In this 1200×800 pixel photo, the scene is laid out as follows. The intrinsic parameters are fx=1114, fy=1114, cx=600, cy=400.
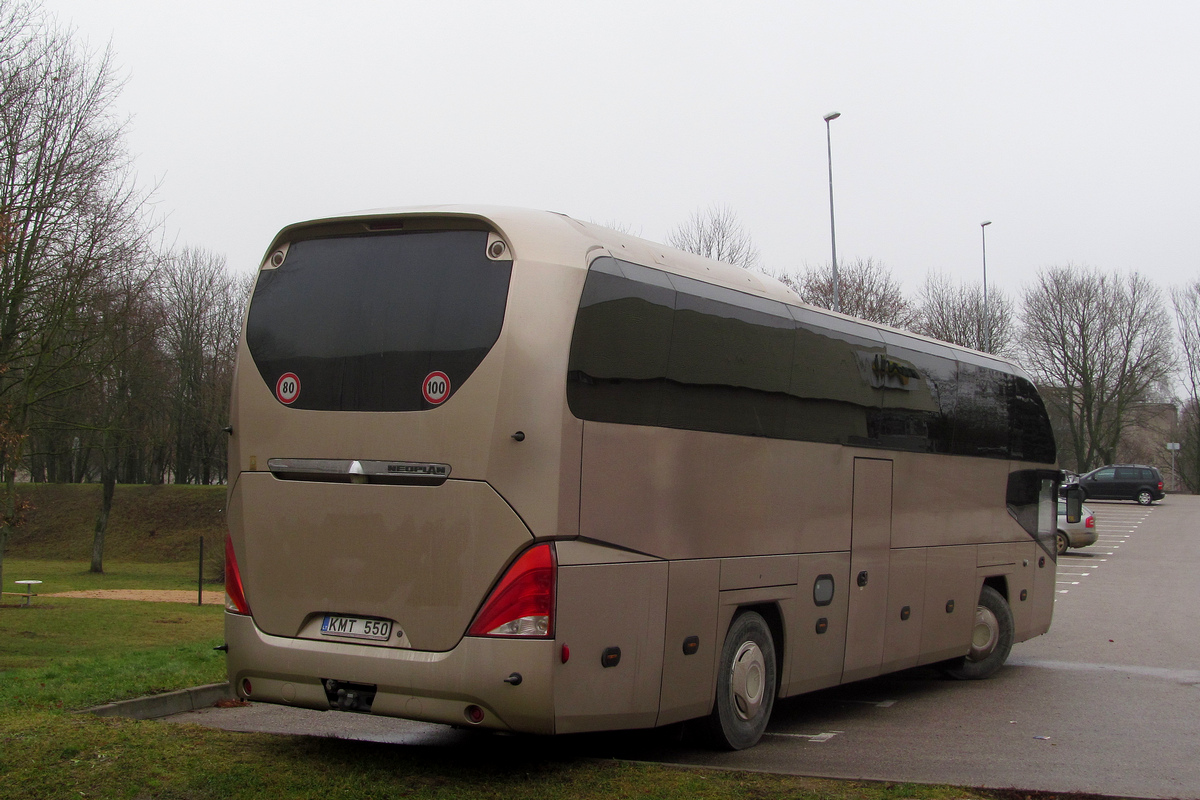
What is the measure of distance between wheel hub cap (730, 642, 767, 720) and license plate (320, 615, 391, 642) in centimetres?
264

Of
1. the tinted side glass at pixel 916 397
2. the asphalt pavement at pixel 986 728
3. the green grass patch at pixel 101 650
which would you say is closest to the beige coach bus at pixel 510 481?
the asphalt pavement at pixel 986 728

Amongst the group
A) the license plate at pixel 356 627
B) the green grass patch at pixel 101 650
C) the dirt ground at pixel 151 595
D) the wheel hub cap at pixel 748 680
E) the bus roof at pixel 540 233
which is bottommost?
the dirt ground at pixel 151 595

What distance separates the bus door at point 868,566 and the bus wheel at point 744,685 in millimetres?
1381

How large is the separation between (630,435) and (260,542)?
234 cm

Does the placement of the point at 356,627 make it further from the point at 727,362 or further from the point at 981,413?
the point at 981,413

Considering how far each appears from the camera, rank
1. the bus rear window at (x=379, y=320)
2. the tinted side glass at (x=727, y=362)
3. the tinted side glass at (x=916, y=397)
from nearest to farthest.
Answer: the bus rear window at (x=379, y=320) → the tinted side glass at (x=727, y=362) → the tinted side glass at (x=916, y=397)

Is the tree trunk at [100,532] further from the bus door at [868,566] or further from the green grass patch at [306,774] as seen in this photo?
the green grass patch at [306,774]

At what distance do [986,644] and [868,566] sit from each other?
331cm

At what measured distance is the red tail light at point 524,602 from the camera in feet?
19.7

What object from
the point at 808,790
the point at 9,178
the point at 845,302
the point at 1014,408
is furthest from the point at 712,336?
the point at 845,302

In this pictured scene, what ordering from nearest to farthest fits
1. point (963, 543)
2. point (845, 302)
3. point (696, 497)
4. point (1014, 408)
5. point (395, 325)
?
point (395, 325) → point (696, 497) → point (963, 543) → point (1014, 408) → point (845, 302)

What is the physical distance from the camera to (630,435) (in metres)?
6.70

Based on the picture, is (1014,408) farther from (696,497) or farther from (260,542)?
(260,542)

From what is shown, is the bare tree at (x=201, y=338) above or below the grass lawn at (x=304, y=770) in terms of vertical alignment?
above
